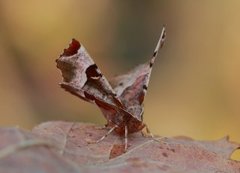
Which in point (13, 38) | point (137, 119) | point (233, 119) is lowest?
point (137, 119)

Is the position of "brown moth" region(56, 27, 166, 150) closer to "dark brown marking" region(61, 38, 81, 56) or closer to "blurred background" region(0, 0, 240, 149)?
"dark brown marking" region(61, 38, 81, 56)

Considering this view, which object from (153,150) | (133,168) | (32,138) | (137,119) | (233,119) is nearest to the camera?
(32,138)

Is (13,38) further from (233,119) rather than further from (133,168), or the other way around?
(133,168)

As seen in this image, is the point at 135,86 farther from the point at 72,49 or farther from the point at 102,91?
the point at 72,49

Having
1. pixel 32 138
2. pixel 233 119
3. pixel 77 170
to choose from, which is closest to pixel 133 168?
pixel 77 170

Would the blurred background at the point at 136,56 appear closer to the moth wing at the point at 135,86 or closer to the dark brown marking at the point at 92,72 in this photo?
the moth wing at the point at 135,86

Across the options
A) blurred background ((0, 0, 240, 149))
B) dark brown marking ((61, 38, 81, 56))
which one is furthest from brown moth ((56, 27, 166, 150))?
blurred background ((0, 0, 240, 149))
